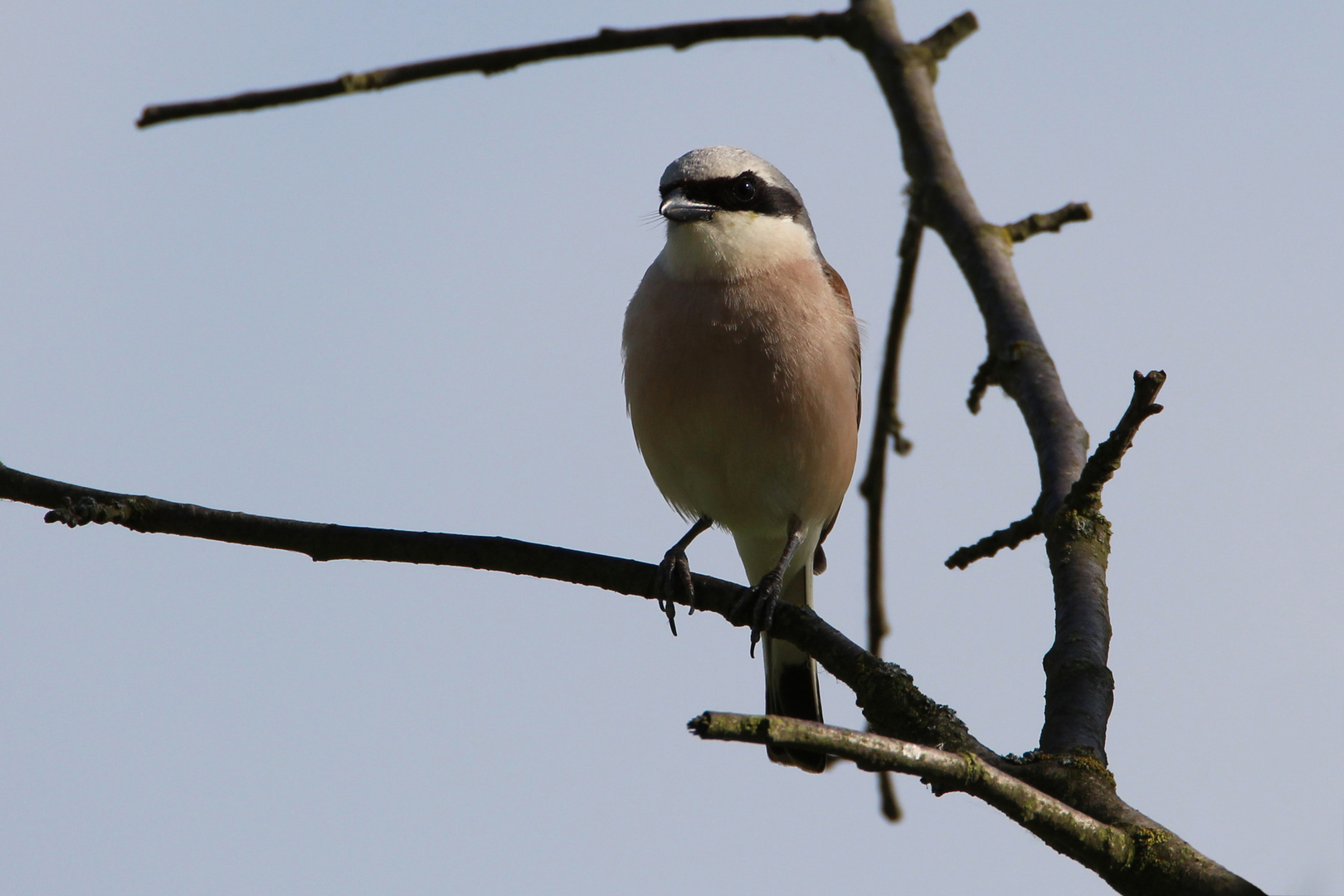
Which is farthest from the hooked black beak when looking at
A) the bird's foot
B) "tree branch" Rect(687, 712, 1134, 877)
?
"tree branch" Rect(687, 712, 1134, 877)

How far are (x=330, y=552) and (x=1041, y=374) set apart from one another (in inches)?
98.6

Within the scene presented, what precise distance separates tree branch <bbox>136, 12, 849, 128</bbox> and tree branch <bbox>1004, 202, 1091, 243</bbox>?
1.25m

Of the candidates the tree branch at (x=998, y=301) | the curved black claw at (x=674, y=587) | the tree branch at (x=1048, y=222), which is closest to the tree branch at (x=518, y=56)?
the tree branch at (x=998, y=301)

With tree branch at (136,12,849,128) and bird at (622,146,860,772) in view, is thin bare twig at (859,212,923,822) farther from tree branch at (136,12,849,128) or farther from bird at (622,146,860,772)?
tree branch at (136,12,849,128)

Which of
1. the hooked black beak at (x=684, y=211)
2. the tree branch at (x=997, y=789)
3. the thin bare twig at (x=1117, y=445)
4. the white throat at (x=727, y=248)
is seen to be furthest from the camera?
the hooked black beak at (x=684, y=211)

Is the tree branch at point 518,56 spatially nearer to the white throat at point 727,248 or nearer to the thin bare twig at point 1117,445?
the white throat at point 727,248

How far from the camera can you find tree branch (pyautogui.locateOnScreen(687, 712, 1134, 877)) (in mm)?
2225

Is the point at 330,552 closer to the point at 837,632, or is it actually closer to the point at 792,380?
the point at 837,632

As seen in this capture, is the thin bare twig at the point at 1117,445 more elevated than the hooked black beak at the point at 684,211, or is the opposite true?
the hooked black beak at the point at 684,211

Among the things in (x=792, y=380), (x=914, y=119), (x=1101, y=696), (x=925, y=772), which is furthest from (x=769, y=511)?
(x=925, y=772)

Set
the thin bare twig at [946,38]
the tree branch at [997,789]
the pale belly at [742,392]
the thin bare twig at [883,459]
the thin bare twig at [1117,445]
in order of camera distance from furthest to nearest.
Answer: the thin bare twig at [883,459], the thin bare twig at [946,38], the pale belly at [742,392], the thin bare twig at [1117,445], the tree branch at [997,789]

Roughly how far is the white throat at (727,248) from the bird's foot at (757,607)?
1.49m

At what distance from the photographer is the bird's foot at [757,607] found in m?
3.57

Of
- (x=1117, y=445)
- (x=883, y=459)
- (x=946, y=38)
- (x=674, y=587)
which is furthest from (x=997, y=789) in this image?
(x=946, y=38)
